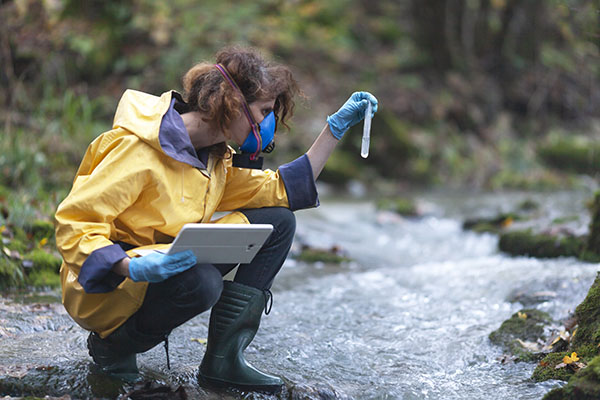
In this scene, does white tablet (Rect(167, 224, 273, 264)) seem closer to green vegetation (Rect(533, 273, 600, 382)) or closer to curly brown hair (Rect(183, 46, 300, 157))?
curly brown hair (Rect(183, 46, 300, 157))

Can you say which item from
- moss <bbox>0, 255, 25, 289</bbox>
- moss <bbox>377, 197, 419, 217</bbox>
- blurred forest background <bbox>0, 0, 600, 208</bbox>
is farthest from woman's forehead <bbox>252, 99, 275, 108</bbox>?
moss <bbox>377, 197, 419, 217</bbox>

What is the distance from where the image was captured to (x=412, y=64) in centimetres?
1309

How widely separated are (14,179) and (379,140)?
624cm

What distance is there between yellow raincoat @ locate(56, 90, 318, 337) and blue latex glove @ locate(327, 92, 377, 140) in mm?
561

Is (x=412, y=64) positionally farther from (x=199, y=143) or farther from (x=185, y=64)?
(x=199, y=143)

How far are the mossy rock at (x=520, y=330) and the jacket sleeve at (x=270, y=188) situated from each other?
1192mm

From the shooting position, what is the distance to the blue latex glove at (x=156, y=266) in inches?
78.7

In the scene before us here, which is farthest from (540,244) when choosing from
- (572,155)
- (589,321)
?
(572,155)

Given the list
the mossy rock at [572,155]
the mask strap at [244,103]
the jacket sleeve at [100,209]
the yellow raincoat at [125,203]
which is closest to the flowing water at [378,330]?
the yellow raincoat at [125,203]

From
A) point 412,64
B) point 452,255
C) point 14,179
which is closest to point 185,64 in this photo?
point 412,64

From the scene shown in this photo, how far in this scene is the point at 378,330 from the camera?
335 cm

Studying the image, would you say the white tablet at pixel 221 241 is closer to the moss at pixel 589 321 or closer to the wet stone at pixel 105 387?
the wet stone at pixel 105 387

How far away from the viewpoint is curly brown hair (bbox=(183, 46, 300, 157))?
231 cm

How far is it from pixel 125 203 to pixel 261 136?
1.96 ft
